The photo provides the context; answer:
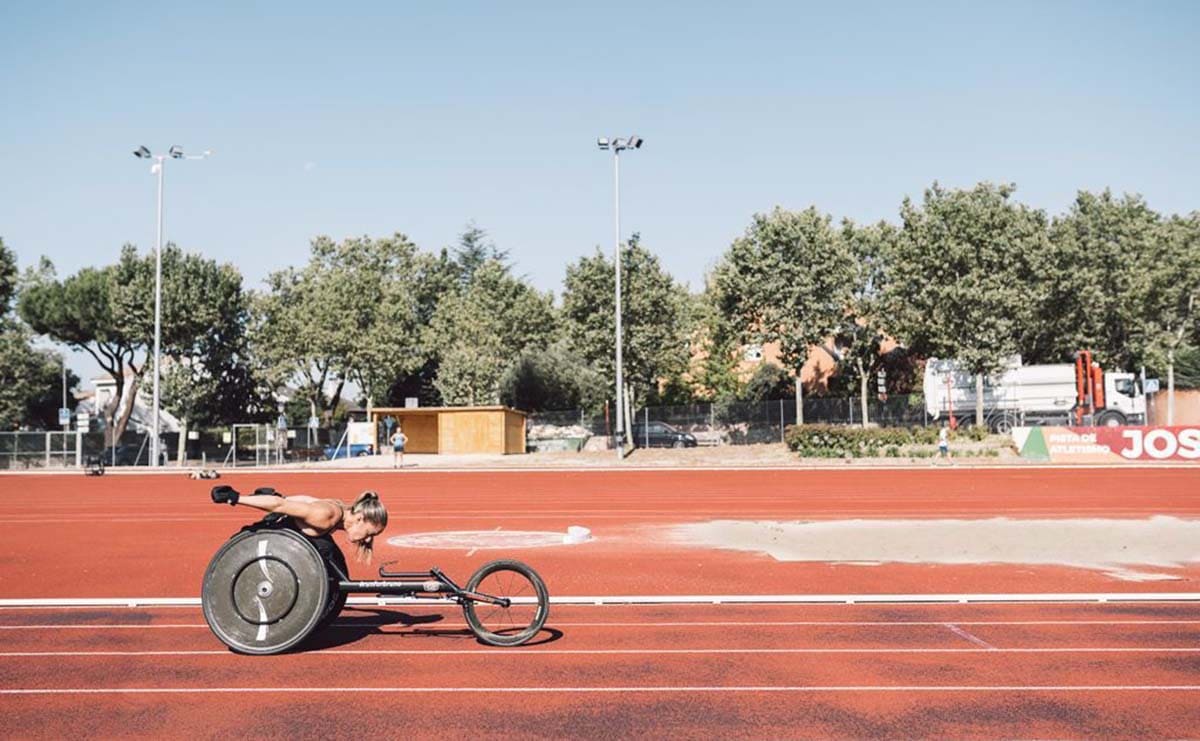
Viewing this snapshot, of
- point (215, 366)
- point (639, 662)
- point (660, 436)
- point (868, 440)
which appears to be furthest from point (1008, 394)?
point (639, 662)

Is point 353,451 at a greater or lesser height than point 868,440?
lesser

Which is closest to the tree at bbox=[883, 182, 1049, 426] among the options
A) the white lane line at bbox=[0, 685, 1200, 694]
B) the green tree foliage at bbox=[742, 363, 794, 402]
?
the green tree foliage at bbox=[742, 363, 794, 402]

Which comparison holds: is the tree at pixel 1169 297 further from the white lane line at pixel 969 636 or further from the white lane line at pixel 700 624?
the white lane line at pixel 969 636

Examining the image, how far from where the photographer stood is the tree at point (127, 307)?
55531 mm

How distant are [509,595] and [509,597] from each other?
0.16 ft

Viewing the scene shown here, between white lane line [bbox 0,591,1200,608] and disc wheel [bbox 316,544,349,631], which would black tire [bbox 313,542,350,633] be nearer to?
disc wheel [bbox 316,544,349,631]

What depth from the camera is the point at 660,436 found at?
5484cm

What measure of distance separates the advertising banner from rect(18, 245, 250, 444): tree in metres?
42.0

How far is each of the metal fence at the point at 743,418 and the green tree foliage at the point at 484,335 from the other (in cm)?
598

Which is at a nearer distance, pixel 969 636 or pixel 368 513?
pixel 368 513

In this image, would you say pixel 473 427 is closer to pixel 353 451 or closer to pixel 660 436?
pixel 353 451

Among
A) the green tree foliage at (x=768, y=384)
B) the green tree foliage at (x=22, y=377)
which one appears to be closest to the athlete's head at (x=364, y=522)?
the green tree foliage at (x=768, y=384)

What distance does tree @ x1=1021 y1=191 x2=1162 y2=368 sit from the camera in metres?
54.0

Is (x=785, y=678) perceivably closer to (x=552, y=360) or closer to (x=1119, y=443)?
(x=1119, y=443)
